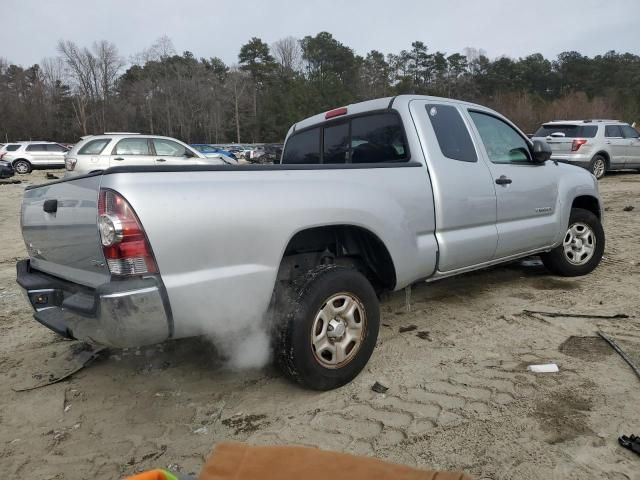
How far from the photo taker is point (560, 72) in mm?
70188

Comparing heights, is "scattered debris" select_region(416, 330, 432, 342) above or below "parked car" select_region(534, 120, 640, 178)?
below

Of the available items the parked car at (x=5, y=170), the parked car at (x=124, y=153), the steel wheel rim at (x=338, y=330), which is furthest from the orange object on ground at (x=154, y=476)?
the parked car at (x=5, y=170)

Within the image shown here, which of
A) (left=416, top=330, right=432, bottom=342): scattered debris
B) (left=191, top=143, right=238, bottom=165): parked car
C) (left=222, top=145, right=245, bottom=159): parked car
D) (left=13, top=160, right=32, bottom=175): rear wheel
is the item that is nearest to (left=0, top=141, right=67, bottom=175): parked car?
(left=13, top=160, right=32, bottom=175): rear wheel

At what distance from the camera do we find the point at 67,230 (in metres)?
2.62

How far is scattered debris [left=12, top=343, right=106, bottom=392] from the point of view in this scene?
127 inches

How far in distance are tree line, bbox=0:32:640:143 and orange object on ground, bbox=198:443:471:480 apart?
210 ft

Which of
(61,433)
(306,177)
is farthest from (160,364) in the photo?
(306,177)

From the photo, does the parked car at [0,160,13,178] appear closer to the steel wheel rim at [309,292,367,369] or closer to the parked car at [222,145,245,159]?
the parked car at [222,145,245,159]

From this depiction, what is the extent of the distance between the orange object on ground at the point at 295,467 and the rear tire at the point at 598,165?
14366 millimetres

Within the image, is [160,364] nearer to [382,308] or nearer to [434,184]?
[382,308]

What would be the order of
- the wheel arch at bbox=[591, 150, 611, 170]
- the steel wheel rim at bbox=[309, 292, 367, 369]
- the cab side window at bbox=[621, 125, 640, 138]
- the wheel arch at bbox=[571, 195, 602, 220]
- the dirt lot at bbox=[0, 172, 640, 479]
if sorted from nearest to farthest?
1. the dirt lot at bbox=[0, 172, 640, 479]
2. the steel wheel rim at bbox=[309, 292, 367, 369]
3. the wheel arch at bbox=[571, 195, 602, 220]
4. the wheel arch at bbox=[591, 150, 611, 170]
5. the cab side window at bbox=[621, 125, 640, 138]

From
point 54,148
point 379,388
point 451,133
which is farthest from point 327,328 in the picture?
point 54,148

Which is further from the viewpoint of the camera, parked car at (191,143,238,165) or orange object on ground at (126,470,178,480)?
parked car at (191,143,238,165)

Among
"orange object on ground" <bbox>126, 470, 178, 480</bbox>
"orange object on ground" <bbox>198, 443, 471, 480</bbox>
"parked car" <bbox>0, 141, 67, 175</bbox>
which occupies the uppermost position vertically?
"parked car" <bbox>0, 141, 67, 175</bbox>
